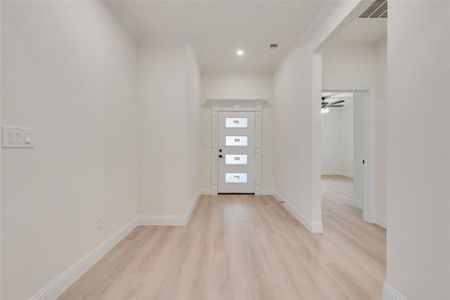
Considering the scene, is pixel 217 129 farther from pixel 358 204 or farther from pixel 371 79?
pixel 358 204

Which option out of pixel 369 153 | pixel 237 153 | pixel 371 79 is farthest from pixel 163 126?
pixel 371 79

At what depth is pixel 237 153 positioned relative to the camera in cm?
536

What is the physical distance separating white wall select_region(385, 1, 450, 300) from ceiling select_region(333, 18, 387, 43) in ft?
5.08

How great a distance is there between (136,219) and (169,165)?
0.93 metres

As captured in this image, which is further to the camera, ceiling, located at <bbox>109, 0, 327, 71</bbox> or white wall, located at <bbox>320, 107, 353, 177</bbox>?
white wall, located at <bbox>320, 107, 353, 177</bbox>

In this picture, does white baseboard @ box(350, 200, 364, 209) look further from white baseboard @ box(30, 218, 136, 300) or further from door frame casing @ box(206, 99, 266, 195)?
white baseboard @ box(30, 218, 136, 300)

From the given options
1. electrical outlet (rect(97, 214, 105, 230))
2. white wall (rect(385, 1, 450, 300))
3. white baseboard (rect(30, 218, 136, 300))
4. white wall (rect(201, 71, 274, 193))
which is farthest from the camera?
white wall (rect(201, 71, 274, 193))

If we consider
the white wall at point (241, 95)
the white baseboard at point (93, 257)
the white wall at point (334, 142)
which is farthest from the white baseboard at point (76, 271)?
the white wall at point (334, 142)

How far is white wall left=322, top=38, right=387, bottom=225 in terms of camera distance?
3.35 metres

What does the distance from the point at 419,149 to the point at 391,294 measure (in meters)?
1.04

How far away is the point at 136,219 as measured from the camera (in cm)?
326

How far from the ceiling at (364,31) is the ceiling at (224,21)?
0.65 m

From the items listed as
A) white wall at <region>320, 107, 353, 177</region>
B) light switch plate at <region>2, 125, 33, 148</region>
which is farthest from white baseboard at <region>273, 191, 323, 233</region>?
white wall at <region>320, 107, 353, 177</region>

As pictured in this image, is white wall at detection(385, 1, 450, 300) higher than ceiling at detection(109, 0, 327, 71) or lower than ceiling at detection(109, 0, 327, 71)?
lower
